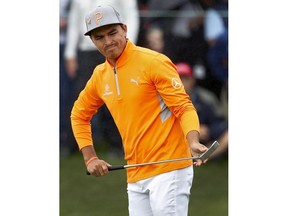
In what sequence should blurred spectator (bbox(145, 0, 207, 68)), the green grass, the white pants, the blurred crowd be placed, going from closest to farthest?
the white pants → the green grass → the blurred crowd → blurred spectator (bbox(145, 0, 207, 68))

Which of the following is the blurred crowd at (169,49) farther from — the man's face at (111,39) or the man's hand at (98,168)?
the man's face at (111,39)

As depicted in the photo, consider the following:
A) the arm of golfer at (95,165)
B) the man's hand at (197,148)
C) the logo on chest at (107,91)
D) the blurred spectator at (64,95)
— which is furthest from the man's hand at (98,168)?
the blurred spectator at (64,95)

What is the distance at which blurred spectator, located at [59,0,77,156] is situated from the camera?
34.9ft

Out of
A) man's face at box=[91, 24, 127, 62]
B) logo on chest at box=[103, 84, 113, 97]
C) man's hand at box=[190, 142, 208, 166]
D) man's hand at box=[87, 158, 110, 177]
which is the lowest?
man's hand at box=[87, 158, 110, 177]

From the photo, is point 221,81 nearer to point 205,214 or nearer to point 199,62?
point 199,62

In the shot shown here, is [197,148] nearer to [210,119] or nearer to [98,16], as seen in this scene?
[98,16]

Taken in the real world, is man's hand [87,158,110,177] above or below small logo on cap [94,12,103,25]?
below

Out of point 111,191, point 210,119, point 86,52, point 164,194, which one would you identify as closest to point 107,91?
point 164,194

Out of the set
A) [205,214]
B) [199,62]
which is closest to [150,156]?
[205,214]

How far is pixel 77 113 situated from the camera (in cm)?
590

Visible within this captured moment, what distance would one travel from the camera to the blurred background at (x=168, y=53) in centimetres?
1030

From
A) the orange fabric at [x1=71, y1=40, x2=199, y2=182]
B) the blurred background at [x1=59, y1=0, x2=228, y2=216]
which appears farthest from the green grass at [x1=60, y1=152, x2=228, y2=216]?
the orange fabric at [x1=71, y1=40, x2=199, y2=182]

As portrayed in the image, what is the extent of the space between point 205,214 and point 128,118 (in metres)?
2.84

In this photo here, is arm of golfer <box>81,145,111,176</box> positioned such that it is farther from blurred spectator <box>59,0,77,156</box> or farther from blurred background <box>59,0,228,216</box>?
blurred spectator <box>59,0,77,156</box>
